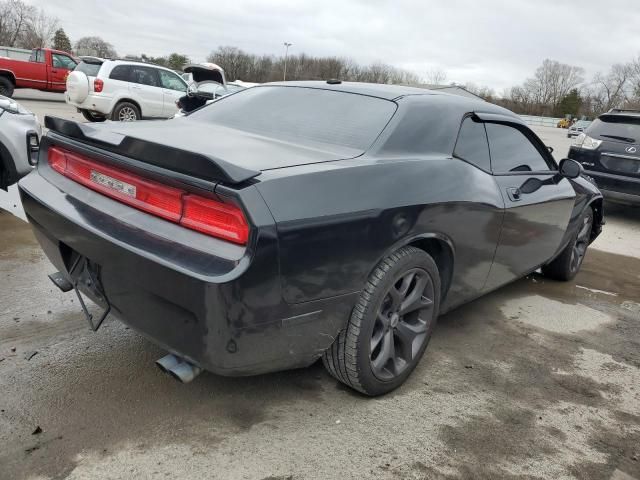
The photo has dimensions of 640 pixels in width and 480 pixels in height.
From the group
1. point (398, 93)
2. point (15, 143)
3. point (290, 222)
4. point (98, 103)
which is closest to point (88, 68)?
point (98, 103)

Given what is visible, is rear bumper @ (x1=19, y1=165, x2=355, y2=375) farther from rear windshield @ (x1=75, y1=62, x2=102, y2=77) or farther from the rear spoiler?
rear windshield @ (x1=75, y1=62, x2=102, y2=77)

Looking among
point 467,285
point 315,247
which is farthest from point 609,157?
point 315,247

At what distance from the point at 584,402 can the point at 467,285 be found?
0.84m

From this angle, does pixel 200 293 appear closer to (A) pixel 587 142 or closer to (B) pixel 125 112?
(A) pixel 587 142

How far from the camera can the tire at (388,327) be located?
2318 mm

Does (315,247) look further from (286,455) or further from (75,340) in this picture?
(75,340)

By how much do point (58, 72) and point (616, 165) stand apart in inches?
727

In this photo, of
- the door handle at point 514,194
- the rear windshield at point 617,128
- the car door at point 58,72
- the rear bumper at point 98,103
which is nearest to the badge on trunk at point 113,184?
the door handle at point 514,194

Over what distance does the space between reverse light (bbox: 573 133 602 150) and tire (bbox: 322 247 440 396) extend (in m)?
6.22

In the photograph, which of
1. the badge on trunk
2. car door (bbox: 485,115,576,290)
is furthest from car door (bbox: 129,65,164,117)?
the badge on trunk

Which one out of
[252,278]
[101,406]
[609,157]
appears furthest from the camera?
[609,157]

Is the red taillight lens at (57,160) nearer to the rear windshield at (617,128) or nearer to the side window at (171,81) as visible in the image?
the rear windshield at (617,128)

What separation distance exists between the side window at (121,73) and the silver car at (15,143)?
8.74 m

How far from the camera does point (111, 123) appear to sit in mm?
2691
